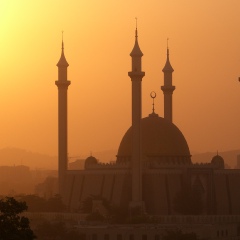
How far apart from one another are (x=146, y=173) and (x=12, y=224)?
180 feet

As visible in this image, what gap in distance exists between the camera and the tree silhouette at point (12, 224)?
1718 inches

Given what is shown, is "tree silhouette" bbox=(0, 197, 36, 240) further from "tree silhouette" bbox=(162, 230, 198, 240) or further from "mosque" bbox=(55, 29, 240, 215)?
"mosque" bbox=(55, 29, 240, 215)

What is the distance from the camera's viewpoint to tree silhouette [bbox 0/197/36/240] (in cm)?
4362

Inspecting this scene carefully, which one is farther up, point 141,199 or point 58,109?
point 58,109

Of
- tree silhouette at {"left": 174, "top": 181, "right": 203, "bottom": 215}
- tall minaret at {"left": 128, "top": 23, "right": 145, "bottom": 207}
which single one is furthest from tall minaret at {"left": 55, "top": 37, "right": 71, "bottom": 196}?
tree silhouette at {"left": 174, "top": 181, "right": 203, "bottom": 215}

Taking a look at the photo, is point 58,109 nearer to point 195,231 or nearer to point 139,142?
point 139,142

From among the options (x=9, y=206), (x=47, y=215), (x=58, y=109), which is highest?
(x=58, y=109)

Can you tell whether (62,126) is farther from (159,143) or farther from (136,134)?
(136,134)

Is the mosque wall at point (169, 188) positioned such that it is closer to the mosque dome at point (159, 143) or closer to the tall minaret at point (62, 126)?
the tall minaret at point (62, 126)

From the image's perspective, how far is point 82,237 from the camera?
83.2 metres

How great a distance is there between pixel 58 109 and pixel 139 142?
447 inches

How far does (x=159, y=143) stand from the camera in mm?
104125

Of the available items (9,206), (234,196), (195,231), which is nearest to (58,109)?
(234,196)

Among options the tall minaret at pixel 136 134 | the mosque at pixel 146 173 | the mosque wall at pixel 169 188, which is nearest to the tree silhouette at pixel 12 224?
the tall minaret at pixel 136 134
